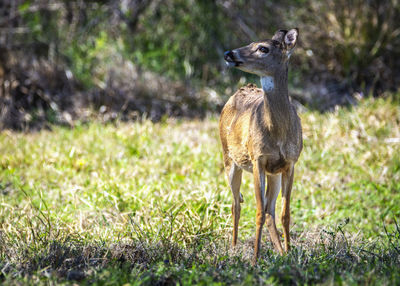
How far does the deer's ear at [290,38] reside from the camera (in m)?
3.82

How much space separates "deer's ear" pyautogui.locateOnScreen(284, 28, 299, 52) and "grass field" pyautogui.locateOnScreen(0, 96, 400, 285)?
159cm

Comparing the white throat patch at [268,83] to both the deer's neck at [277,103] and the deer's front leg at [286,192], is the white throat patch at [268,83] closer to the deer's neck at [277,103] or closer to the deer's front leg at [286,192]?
the deer's neck at [277,103]

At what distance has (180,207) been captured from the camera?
213 inches

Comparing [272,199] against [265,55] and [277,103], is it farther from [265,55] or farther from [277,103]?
[265,55]

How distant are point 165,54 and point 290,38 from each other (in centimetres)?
741

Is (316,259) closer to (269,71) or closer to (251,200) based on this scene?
(269,71)

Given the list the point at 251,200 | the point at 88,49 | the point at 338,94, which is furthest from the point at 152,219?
the point at 88,49

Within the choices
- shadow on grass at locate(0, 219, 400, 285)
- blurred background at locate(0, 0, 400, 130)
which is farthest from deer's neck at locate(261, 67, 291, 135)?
blurred background at locate(0, 0, 400, 130)

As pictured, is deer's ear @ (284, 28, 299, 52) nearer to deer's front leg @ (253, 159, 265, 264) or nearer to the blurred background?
deer's front leg @ (253, 159, 265, 264)

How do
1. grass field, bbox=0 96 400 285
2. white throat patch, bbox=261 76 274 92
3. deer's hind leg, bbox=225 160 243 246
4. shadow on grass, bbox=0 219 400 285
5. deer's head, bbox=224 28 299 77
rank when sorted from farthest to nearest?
deer's hind leg, bbox=225 160 243 246 → white throat patch, bbox=261 76 274 92 → deer's head, bbox=224 28 299 77 → grass field, bbox=0 96 400 285 → shadow on grass, bbox=0 219 400 285

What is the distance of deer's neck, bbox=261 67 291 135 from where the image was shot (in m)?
3.80

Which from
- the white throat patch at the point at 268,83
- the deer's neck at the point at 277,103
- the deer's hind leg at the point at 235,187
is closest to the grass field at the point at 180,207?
the deer's hind leg at the point at 235,187

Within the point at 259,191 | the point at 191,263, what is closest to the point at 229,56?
the point at 259,191

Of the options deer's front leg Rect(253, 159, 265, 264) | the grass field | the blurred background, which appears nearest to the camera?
the grass field
